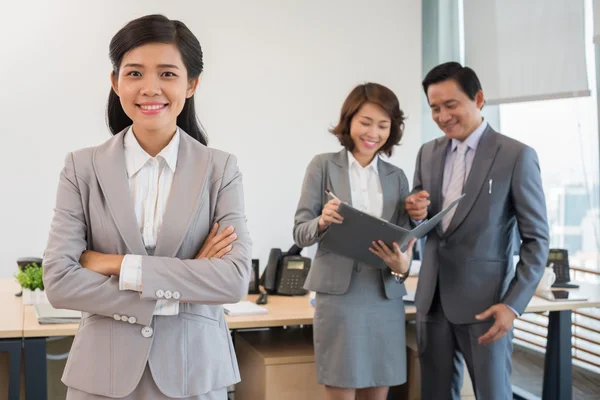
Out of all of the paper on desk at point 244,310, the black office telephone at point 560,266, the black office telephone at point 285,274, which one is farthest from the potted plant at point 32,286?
the black office telephone at point 560,266

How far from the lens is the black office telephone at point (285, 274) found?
3521 mm

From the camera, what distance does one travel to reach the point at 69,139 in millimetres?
4824

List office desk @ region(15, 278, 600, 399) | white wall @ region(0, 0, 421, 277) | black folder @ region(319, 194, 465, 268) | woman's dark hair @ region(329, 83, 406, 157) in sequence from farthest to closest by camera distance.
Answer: white wall @ region(0, 0, 421, 277) → woman's dark hair @ region(329, 83, 406, 157) → office desk @ region(15, 278, 600, 399) → black folder @ region(319, 194, 465, 268)

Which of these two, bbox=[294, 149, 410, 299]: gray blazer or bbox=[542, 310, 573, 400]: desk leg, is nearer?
bbox=[294, 149, 410, 299]: gray blazer

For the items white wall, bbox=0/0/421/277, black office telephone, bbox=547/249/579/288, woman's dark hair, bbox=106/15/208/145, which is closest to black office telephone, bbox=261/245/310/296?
black office telephone, bbox=547/249/579/288

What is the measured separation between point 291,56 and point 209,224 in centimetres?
389

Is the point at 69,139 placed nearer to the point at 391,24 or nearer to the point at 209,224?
the point at 391,24

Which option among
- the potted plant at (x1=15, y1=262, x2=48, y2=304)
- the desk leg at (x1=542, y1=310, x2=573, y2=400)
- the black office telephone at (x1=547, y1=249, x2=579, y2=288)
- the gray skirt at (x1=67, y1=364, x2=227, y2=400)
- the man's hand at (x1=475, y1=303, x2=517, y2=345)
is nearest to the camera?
the gray skirt at (x1=67, y1=364, x2=227, y2=400)

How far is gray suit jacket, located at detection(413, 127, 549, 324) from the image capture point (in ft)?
8.36

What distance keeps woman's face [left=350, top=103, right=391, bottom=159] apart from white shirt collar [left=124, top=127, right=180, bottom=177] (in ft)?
3.84

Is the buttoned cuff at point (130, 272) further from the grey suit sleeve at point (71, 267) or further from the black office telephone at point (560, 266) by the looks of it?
the black office telephone at point (560, 266)

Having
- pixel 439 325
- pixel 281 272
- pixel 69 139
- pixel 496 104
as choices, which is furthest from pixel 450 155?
pixel 69 139

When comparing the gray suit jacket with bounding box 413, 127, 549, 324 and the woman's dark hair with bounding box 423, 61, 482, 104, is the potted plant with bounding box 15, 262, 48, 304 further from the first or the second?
the woman's dark hair with bounding box 423, 61, 482, 104

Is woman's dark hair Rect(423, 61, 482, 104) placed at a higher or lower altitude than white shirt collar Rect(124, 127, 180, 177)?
higher
